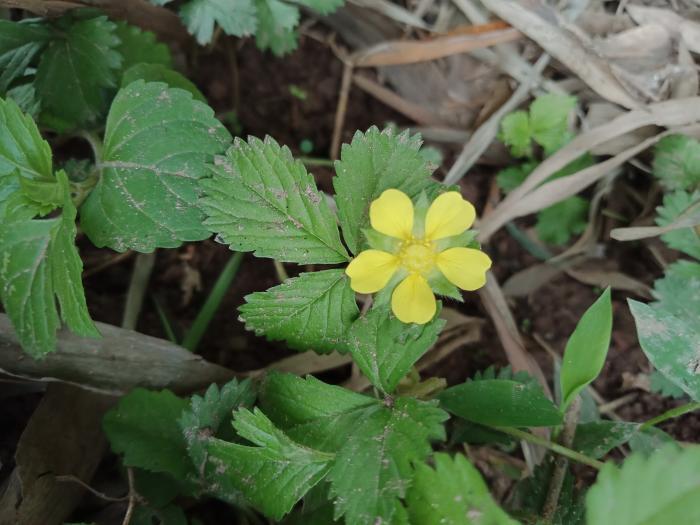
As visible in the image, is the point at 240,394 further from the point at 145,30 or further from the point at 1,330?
the point at 145,30

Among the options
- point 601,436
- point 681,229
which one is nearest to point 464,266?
point 601,436

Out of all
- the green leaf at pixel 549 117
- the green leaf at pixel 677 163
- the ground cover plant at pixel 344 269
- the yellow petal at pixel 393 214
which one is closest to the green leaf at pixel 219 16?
the ground cover plant at pixel 344 269

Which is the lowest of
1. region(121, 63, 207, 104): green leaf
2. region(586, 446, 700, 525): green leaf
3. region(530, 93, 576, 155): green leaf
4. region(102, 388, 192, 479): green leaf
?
region(102, 388, 192, 479): green leaf

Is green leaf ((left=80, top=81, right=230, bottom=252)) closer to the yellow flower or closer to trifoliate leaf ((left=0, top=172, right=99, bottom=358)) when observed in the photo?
trifoliate leaf ((left=0, top=172, right=99, bottom=358))

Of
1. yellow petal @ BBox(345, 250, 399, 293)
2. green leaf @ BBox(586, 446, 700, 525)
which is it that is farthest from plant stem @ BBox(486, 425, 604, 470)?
yellow petal @ BBox(345, 250, 399, 293)

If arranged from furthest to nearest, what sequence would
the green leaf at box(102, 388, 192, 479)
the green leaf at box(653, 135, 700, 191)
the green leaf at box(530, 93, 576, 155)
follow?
the green leaf at box(530, 93, 576, 155), the green leaf at box(653, 135, 700, 191), the green leaf at box(102, 388, 192, 479)

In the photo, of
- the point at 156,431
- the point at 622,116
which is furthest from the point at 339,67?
the point at 156,431
